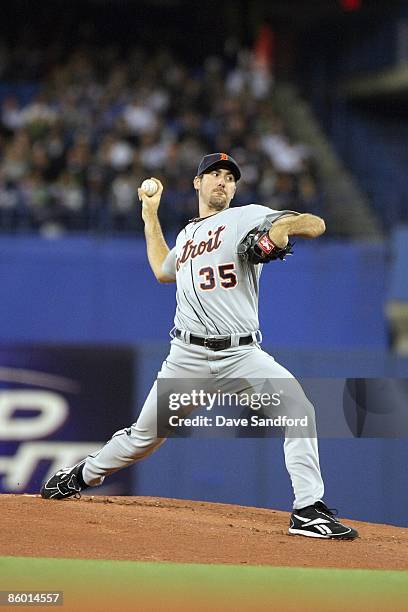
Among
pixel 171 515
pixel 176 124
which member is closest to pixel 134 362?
pixel 171 515

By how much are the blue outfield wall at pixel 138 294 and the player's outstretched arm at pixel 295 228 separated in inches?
315

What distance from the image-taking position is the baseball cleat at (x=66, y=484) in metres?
6.35

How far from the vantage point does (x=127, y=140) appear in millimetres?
15242

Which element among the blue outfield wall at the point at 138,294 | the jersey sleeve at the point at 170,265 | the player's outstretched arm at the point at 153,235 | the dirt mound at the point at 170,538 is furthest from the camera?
the blue outfield wall at the point at 138,294

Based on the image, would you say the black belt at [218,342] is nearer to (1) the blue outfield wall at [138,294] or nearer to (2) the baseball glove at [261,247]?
(2) the baseball glove at [261,247]

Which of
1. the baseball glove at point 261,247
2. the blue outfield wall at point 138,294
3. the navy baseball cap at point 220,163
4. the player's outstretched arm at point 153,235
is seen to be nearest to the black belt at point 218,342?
the baseball glove at point 261,247

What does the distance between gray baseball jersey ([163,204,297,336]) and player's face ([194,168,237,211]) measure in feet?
0.47

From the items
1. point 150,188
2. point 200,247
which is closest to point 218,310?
point 200,247

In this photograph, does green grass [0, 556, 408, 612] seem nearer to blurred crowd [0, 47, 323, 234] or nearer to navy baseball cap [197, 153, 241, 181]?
navy baseball cap [197, 153, 241, 181]

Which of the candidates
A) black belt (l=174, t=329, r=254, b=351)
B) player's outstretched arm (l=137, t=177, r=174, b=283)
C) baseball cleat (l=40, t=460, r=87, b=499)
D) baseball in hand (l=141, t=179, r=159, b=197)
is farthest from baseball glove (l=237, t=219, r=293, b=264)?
baseball cleat (l=40, t=460, r=87, b=499)

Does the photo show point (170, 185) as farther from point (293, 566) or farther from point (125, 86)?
point (293, 566)

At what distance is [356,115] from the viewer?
19156 millimetres

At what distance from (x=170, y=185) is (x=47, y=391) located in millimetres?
5703

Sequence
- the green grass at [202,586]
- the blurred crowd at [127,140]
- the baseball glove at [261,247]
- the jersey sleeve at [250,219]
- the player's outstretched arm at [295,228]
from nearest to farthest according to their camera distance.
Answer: the green grass at [202,586], the player's outstretched arm at [295,228], the baseball glove at [261,247], the jersey sleeve at [250,219], the blurred crowd at [127,140]
